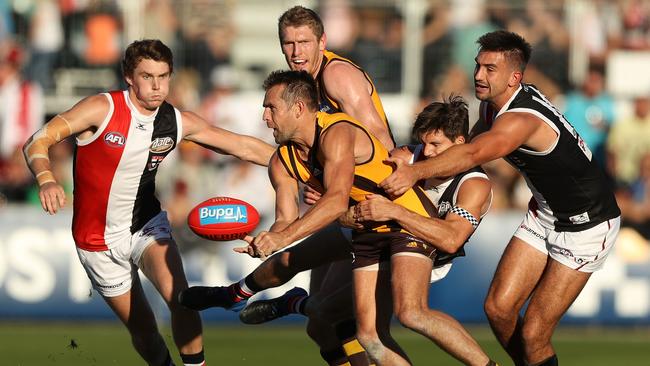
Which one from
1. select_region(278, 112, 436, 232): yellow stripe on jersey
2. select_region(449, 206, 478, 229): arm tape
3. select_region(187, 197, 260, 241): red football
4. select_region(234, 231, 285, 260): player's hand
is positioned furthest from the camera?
select_region(449, 206, 478, 229): arm tape

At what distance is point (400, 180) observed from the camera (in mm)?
8406

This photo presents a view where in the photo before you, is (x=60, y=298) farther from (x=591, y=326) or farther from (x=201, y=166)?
(x=591, y=326)

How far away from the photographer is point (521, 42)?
9203 millimetres

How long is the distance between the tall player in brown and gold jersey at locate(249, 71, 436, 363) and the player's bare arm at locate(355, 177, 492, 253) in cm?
11

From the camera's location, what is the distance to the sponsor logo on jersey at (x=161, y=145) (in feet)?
31.2

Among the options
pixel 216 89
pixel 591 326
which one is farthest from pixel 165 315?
pixel 591 326

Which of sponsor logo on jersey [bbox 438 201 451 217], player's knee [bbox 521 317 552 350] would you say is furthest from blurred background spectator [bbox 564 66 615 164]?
sponsor logo on jersey [bbox 438 201 451 217]

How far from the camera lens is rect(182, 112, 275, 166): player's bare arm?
9773 millimetres

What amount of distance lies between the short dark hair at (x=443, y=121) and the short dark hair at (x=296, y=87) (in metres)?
0.86

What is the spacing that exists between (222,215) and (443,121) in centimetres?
173

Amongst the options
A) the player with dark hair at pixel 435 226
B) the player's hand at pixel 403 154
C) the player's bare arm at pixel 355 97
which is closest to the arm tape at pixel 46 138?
the player's bare arm at pixel 355 97

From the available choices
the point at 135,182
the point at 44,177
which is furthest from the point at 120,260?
the point at 44,177

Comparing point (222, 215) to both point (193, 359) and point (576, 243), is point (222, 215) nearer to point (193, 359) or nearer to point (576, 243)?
point (193, 359)

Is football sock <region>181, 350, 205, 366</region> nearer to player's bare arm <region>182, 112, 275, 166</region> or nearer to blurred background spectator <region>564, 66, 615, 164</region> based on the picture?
player's bare arm <region>182, 112, 275, 166</region>
